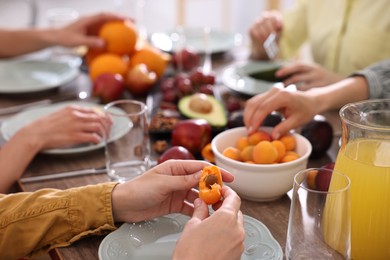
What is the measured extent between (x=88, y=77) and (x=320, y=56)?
76 cm

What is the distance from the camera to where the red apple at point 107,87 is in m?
1.54

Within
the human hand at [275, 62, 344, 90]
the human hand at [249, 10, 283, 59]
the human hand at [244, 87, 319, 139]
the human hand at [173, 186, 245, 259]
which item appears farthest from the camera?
the human hand at [249, 10, 283, 59]

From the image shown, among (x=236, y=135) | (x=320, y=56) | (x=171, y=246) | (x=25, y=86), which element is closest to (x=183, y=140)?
(x=236, y=135)

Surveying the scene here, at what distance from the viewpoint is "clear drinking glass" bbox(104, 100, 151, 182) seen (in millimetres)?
1174

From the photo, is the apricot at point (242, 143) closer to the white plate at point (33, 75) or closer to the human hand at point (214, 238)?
the human hand at point (214, 238)

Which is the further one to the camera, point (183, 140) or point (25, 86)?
point (25, 86)

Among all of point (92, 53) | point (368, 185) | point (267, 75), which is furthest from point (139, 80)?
point (368, 185)

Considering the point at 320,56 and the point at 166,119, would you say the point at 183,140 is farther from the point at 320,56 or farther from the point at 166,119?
the point at 320,56

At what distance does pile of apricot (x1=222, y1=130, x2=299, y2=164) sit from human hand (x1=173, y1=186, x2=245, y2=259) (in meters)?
0.28

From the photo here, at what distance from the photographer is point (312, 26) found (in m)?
1.92

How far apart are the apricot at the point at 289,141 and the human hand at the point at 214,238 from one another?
1.19 ft

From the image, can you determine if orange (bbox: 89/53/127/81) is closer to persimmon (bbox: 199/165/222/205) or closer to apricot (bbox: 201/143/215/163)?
apricot (bbox: 201/143/215/163)

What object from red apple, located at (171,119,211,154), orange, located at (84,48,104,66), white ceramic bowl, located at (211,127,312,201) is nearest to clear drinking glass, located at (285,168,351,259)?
white ceramic bowl, located at (211,127,312,201)

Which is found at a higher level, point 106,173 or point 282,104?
point 282,104
